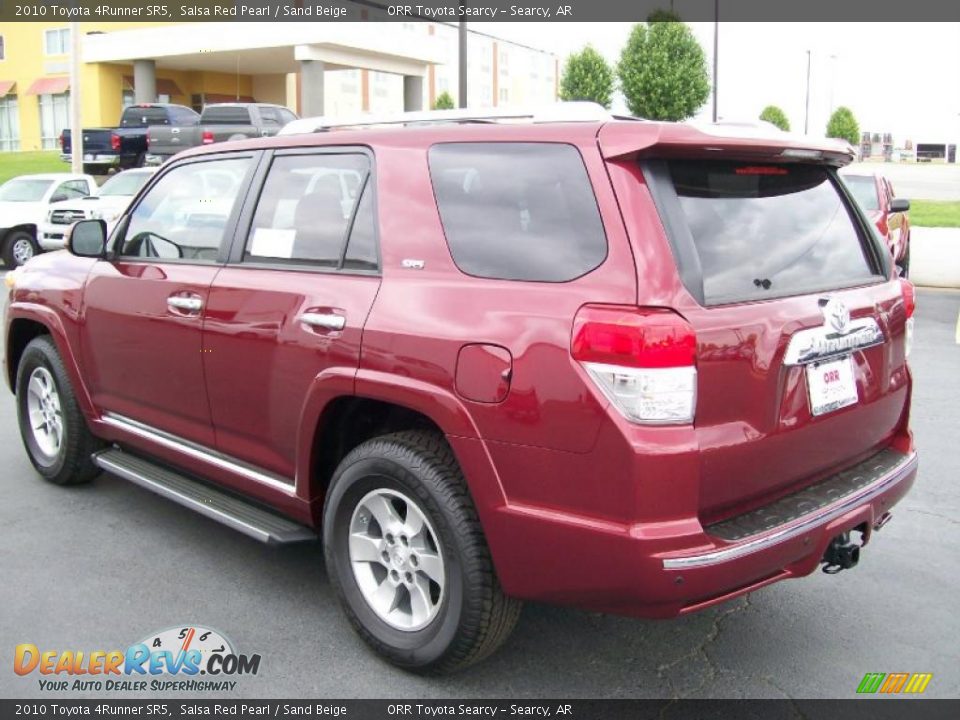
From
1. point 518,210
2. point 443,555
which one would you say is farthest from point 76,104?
point 443,555

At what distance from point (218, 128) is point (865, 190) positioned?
16.3m

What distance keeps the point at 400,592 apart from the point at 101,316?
2.34 m

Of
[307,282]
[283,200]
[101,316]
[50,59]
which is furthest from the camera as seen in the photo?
[50,59]

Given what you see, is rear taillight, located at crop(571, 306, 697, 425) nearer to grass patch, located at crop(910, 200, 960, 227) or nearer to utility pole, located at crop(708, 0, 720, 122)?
grass patch, located at crop(910, 200, 960, 227)

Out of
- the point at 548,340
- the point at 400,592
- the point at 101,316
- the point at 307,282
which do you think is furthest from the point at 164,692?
the point at 101,316

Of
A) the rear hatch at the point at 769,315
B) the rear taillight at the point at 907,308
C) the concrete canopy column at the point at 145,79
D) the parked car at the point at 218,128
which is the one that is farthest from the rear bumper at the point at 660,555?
the concrete canopy column at the point at 145,79

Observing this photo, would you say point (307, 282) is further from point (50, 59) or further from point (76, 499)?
point (50, 59)

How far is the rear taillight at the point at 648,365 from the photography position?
2.79m

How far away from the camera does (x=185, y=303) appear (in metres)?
4.28

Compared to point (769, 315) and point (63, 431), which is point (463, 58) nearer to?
point (63, 431)

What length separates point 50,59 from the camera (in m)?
45.5

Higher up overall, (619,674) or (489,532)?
(489,532)

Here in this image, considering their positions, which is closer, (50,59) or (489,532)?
(489,532)

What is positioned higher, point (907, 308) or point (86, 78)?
point (86, 78)
